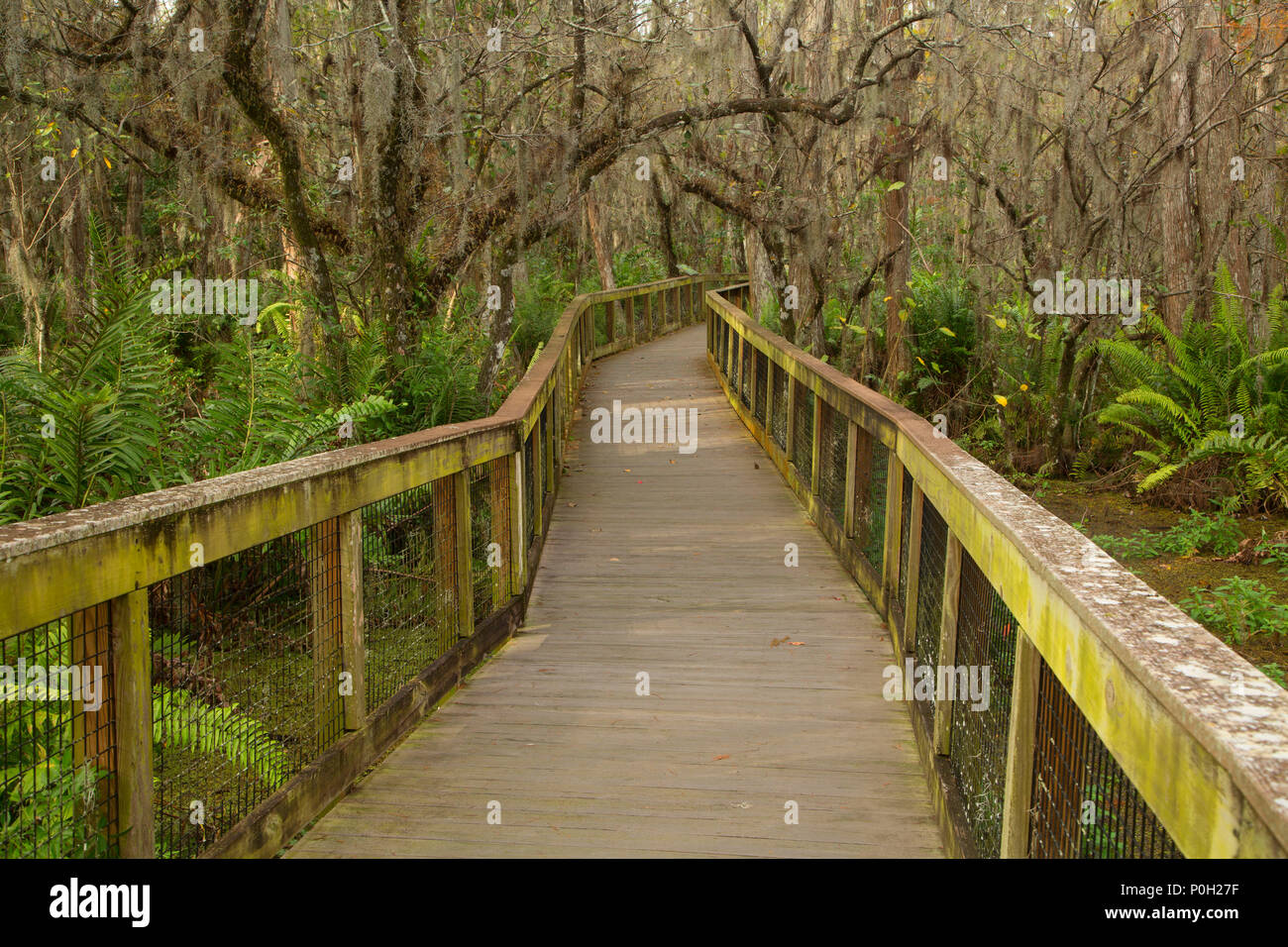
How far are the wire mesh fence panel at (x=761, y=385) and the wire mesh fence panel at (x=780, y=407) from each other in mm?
477

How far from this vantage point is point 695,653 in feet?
18.8

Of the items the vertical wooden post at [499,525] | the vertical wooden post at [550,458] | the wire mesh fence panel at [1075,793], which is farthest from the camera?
the vertical wooden post at [550,458]

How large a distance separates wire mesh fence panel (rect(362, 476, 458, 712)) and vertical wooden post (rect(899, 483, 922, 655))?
2.11 metres

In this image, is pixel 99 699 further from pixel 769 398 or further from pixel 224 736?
pixel 769 398

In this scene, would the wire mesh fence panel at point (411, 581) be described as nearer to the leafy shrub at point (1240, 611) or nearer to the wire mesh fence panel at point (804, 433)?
the wire mesh fence panel at point (804, 433)

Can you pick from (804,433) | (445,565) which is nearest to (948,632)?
Result: (445,565)

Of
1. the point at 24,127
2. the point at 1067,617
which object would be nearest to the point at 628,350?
the point at 24,127

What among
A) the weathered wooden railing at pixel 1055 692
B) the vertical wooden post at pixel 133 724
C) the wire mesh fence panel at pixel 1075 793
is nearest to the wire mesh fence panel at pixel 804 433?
the weathered wooden railing at pixel 1055 692

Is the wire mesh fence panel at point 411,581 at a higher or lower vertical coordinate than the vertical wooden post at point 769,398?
lower

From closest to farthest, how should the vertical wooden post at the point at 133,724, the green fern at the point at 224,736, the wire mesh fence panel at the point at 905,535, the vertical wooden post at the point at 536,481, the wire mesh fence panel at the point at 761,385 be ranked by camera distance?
the vertical wooden post at the point at 133,724 < the green fern at the point at 224,736 < the wire mesh fence panel at the point at 905,535 < the vertical wooden post at the point at 536,481 < the wire mesh fence panel at the point at 761,385

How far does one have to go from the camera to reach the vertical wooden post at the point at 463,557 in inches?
205

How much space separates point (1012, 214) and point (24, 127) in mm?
13259

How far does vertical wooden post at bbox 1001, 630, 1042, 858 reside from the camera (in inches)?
109

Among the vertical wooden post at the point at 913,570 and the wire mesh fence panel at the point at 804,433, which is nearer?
the vertical wooden post at the point at 913,570
